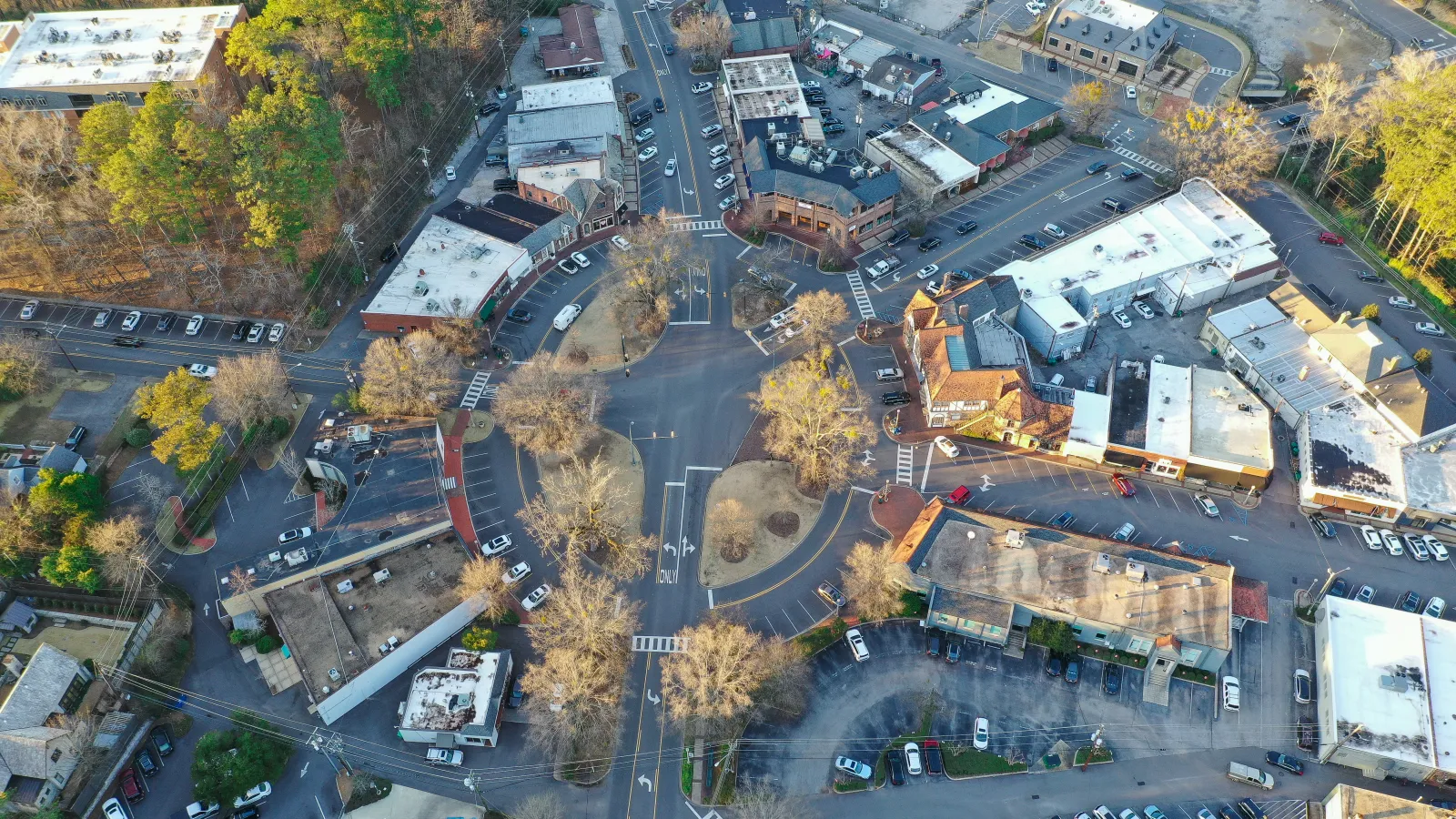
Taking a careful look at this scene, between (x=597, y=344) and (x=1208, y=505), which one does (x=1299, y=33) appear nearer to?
(x=1208, y=505)

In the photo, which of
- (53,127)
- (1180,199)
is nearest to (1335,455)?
(1180,199)

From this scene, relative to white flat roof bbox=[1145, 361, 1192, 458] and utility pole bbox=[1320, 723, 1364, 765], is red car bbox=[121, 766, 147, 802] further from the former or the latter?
utility pole bbox=[1320, 723, 1364, 765]

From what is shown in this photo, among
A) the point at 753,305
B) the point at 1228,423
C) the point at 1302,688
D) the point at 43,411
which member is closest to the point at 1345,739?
the point at 1302,688

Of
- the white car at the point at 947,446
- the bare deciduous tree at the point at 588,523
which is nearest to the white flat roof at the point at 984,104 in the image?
the white car at the point at 947,446

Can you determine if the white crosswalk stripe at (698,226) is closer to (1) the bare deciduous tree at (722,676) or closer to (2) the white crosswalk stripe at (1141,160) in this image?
(2) the white crosswalk stripe at (1141,160)

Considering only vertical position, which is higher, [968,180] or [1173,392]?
[968,180]

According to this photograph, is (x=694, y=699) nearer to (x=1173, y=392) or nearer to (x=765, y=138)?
(x=1173, y=392)
